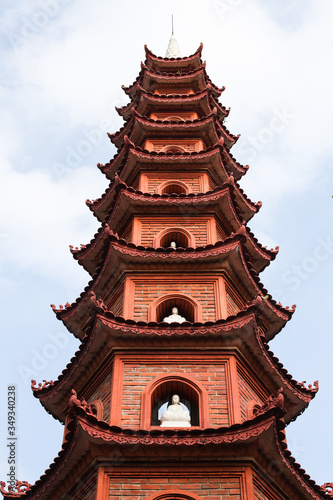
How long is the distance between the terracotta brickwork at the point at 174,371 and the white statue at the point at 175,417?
514 millimetres

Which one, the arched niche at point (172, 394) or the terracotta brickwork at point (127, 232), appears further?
the terracotta brickwork at point (127, 232)

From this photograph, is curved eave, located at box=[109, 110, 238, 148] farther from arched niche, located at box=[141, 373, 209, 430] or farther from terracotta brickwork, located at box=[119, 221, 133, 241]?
arched niche, located at box=[141, 373, 209, 430]

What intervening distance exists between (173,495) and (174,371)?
3248mm

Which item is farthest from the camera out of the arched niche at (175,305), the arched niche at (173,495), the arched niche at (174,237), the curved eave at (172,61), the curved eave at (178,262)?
the curved eave at (172,61)

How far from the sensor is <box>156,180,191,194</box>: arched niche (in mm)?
23141

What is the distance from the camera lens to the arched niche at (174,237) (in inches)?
827

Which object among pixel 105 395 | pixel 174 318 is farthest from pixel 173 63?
pixel 105 395

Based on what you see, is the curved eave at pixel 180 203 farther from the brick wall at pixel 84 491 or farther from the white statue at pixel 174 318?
the brick wall at pixel 84 491

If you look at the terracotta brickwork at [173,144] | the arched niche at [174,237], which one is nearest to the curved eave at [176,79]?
the terracotta brickwork at [173,144]

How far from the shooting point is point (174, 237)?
2136 centimetres

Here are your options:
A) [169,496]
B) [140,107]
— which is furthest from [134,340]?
[140,107]

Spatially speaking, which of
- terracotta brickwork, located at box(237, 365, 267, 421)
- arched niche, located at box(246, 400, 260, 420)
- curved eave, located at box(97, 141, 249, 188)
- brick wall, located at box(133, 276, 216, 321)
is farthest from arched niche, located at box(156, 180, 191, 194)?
arched niche, located at box(246, 400, 260, 420)

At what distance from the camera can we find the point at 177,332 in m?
16.8

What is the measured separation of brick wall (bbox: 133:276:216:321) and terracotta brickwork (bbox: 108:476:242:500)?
492 cm
